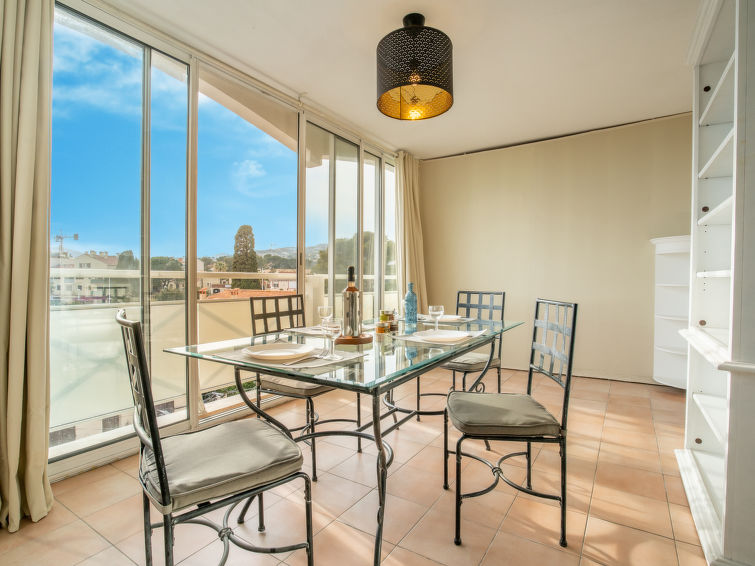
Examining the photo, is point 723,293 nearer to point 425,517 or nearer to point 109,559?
point 425,517

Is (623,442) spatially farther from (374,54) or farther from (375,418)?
(374,54)

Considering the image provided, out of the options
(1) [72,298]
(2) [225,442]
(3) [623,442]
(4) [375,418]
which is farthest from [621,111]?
(1) [72,298]

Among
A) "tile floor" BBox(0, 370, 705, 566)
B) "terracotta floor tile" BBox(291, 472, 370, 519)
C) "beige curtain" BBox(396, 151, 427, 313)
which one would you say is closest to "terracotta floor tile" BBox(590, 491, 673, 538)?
"tile floor" BBox(0, 370, 705, 566)

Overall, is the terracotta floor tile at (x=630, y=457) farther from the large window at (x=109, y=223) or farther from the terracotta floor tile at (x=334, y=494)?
the large window at (x=109, y=223)

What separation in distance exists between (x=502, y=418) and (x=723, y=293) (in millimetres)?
1467

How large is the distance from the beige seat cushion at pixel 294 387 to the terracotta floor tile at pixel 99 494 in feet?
2.62

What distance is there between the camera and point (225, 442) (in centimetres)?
133

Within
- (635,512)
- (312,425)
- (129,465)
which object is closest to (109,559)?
(129,465)

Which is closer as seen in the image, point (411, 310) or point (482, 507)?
point (482, 507)

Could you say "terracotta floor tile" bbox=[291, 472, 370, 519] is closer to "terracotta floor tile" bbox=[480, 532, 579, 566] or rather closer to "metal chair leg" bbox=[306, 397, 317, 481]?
"metal chair leg" bbox=[306, 397, 317, 481]

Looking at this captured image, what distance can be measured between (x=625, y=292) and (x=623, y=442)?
1.96 metres

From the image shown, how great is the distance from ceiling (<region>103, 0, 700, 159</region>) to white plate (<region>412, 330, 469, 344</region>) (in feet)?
6.09

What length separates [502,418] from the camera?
158cm

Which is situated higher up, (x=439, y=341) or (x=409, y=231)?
(x=409, y=231)
